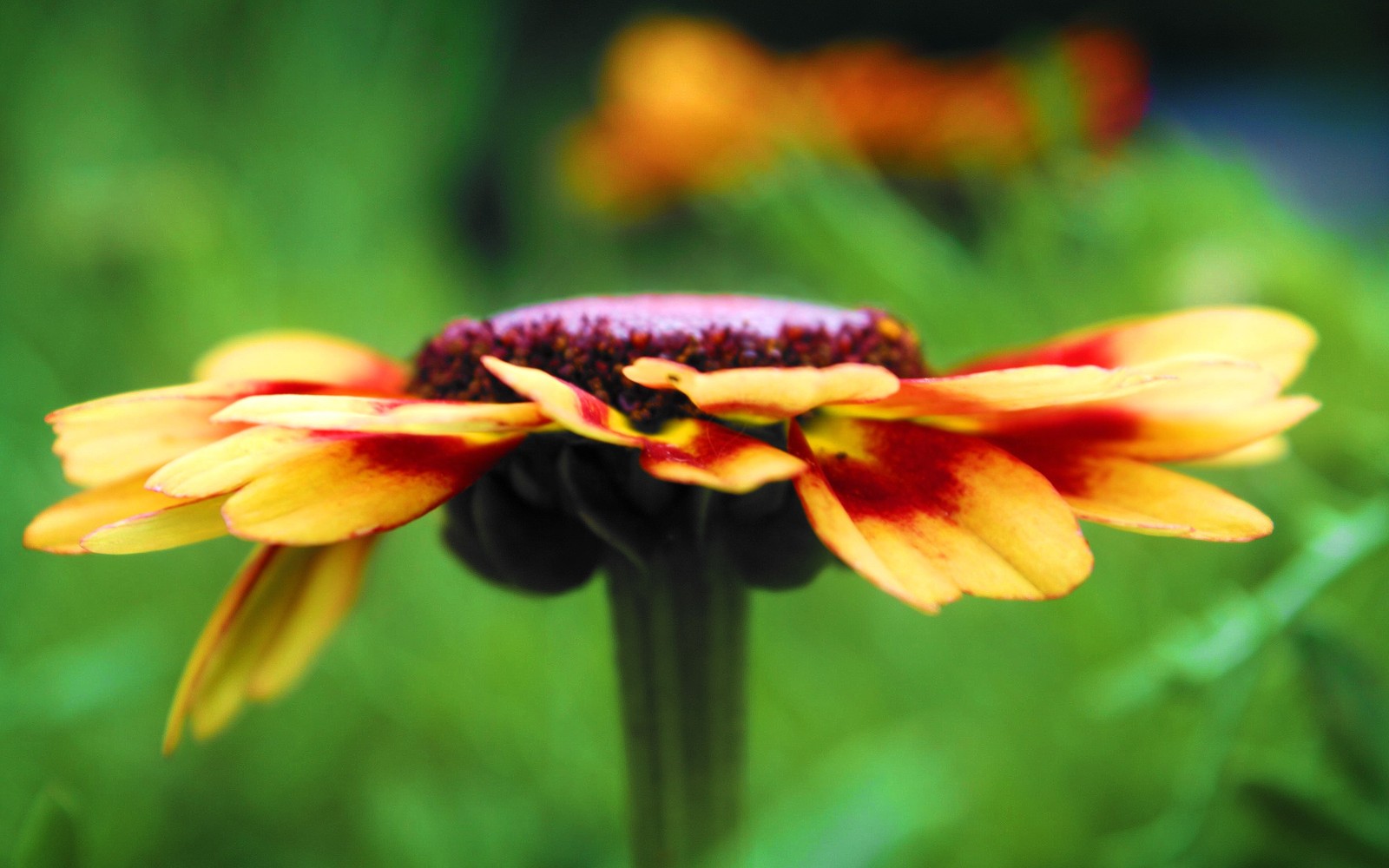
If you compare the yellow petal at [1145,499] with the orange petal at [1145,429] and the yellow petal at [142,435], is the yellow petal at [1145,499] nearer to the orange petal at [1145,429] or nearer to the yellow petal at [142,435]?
the orange petal at [1145,429]

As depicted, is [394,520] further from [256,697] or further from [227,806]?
[227,806]

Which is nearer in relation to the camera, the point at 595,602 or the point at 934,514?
the point at 934,514

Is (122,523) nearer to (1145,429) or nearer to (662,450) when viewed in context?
(662,450)

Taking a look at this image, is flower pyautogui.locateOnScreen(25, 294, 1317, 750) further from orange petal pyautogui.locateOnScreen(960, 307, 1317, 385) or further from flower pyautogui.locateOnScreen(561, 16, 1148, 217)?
flower pyautogui.locateOnScreen(561, 16, 1148, 217)

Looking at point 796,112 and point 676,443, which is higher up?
point 796,112

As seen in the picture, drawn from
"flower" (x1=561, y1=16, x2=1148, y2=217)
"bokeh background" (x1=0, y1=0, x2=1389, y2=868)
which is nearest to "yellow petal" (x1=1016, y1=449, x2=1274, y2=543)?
"bokeh background" (x1=0, y1=0, x2=1389, y2=868)

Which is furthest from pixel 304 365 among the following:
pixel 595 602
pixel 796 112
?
pixel 796 112

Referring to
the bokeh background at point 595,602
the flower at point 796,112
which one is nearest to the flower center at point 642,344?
the bokeh background at point 595,602
